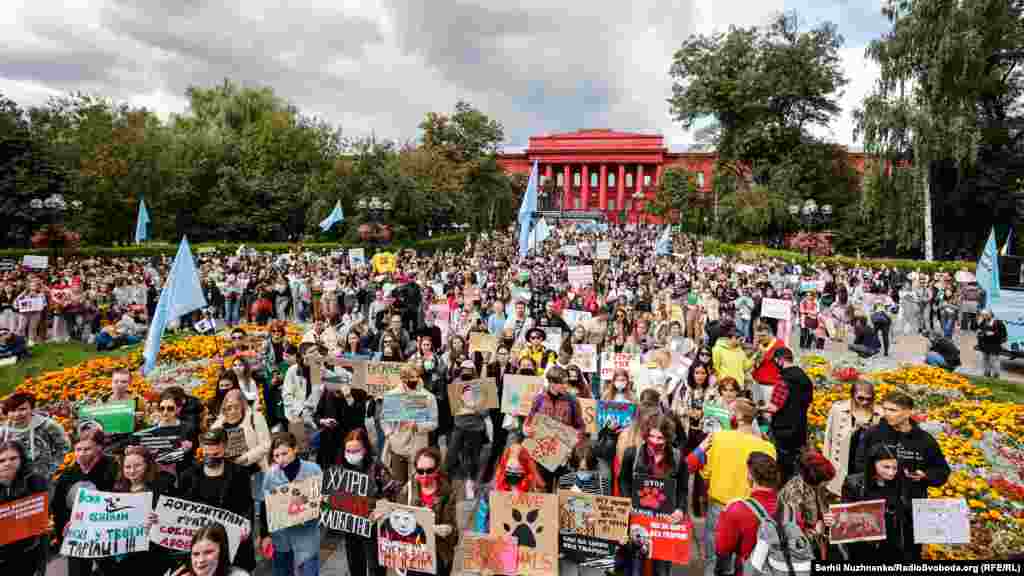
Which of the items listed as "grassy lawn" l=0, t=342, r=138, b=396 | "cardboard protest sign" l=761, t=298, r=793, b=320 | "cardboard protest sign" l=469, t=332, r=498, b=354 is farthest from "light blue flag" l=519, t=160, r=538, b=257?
"grassy lawn" l=0, t=342, r=138, b=396

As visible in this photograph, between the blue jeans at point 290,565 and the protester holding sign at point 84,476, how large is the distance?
49.1 inches

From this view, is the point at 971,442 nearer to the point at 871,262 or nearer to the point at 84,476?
the point at 84,476

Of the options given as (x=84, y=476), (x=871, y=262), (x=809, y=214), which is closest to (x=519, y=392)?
(x=84, y=476)

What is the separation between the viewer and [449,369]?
6.50 metres

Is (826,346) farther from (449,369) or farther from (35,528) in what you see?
(35,528)

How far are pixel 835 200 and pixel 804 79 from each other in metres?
9.83

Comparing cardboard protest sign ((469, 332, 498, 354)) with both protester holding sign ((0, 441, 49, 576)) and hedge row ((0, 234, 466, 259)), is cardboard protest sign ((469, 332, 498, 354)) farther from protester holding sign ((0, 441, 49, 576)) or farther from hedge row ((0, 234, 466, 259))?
hedge row ((0, 234, 466, 259))

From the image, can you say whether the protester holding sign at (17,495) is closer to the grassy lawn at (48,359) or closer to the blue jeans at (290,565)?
the blue jeans at (290,565)

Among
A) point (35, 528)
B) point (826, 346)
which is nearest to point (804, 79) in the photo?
point (826, 346)

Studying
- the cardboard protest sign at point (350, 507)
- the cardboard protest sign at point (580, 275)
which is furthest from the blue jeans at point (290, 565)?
the cardboard protest sign at point (580, 275)

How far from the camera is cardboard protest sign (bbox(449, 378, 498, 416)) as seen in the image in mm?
5699

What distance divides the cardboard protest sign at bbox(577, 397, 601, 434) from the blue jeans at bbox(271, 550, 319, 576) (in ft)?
8.85

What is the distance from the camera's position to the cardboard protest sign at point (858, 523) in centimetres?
345

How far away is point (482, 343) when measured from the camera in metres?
7.72
